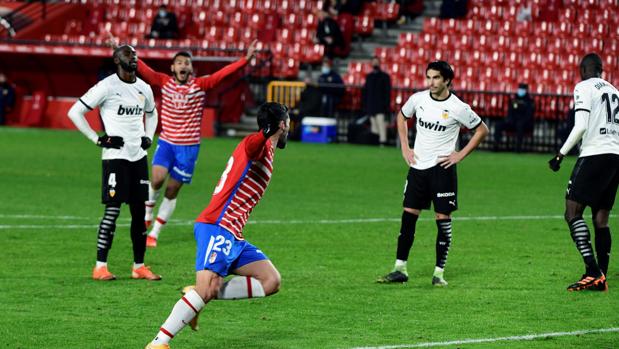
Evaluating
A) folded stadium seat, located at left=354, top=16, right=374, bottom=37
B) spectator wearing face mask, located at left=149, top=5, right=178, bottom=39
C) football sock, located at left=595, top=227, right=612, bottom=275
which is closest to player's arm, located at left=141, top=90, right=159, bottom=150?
football sock, located at left=595, top=227, right=612, bottom=275

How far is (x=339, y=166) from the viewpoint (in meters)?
26.6

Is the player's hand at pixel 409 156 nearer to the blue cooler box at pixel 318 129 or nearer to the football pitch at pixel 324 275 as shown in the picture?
the football pitch at pixel 324 275

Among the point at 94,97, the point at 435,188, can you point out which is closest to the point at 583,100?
the point at 435,188

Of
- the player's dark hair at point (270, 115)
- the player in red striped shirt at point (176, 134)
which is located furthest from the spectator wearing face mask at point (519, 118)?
the player's dark hair at point (270, 115)

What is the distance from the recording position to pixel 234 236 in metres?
8.64

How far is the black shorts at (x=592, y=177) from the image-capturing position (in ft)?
38.9

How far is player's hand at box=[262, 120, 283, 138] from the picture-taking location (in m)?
8.34

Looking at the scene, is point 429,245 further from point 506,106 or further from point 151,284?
point 506,106

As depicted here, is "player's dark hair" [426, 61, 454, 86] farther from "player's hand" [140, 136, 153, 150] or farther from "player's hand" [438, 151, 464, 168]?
"player's hand" [140, 136, 153, 150]

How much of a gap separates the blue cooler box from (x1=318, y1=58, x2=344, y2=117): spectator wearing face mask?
15.2 inches

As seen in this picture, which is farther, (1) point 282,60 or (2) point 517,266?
(1) point 282,60

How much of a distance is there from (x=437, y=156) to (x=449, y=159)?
0.43 ft

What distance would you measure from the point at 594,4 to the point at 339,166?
40.7 ft

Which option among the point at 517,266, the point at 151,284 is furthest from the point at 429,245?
the point at 151,284
